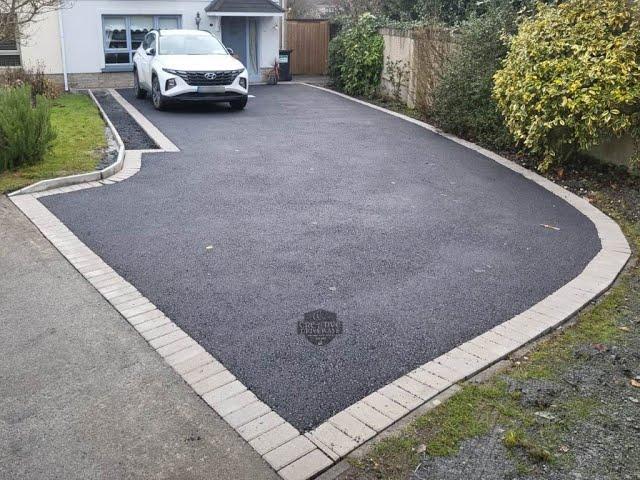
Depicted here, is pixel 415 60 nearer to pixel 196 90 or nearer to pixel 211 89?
pixel 211 89

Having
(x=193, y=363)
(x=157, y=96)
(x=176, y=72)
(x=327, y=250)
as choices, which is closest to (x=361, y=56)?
(x=176, y=72)

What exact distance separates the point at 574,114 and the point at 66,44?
613 inches

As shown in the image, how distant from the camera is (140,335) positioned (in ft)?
14.9

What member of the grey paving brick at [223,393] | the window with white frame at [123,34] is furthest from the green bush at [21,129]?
the window with white frame at [123,34]

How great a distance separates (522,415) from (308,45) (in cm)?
2345

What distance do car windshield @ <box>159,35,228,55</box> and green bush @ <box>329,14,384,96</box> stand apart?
4323 millimetres

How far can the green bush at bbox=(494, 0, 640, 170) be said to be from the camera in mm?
8688

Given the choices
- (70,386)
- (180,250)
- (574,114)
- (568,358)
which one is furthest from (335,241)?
(574,114)

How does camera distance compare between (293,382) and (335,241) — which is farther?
(335,241)

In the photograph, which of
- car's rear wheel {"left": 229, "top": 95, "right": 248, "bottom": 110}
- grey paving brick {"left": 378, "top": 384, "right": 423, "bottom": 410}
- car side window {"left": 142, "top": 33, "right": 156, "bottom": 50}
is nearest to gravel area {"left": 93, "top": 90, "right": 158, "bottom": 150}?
car side window {"left": 142, "top": 33, "right": 156, "bottom": 50}

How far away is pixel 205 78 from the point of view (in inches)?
559

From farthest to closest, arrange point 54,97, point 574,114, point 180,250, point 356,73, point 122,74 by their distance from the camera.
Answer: point 122,74
point 356,73
point 54,97
point 574,114
point 180,250

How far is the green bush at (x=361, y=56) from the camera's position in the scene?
17844mm

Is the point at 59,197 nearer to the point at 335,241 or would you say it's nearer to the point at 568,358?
the point at 335,241
